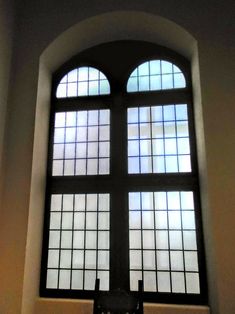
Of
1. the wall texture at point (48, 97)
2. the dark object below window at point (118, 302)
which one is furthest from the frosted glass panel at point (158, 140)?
the dark object below window at point (118, 302)

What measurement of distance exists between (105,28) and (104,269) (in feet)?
9.49

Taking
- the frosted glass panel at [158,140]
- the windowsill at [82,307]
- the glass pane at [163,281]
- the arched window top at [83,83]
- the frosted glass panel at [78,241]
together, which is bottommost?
the windowsill at [82,307]

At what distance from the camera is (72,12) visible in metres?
3.54

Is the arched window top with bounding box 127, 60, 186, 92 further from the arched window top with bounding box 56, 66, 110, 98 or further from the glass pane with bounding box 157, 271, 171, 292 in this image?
the glass pane with bounding box 157, 271, 171, 292

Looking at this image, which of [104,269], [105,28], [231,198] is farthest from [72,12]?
[104,269]

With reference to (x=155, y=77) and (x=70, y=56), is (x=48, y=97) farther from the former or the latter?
(x=155, y=77)

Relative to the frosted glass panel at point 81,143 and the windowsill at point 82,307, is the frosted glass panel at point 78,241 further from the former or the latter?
the frosted glass panel at point 81,143

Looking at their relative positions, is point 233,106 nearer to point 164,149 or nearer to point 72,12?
point 164,149

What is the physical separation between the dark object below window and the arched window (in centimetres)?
48

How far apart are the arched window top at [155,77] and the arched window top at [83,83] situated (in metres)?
0.36

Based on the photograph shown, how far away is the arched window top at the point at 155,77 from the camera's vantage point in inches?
144

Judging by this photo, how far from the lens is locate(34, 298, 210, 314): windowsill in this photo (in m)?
2.85

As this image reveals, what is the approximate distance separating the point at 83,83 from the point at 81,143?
82cm

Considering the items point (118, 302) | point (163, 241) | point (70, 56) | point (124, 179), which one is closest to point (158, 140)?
point (124, 179)
